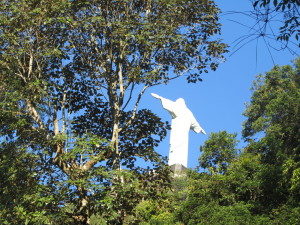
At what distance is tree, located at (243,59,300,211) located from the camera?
1088cm

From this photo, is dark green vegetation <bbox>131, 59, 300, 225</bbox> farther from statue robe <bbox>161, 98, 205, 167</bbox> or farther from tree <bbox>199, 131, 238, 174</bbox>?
statue robe <bbox>161, 98, 205, 167</bbox>

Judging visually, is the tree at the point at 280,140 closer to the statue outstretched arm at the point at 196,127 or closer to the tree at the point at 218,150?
the tree at the point at 218,150

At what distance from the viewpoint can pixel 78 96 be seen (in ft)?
27.1

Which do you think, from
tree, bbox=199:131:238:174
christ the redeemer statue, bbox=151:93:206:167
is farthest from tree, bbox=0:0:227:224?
christ the redeemer statue, bbox=151:93:206:167

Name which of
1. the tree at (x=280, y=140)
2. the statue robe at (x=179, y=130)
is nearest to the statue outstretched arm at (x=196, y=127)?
the statue robe at (x=179, y=130)

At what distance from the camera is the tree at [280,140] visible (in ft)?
35.7

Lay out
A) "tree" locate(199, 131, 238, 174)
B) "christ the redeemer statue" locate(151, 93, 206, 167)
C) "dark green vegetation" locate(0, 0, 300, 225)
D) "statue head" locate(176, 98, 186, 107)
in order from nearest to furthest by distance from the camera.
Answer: "dark green vegetation" locate(0, 0, 300, 225), "tree" locate(199, 131, 238, 174), "christ the redeemer statue" locate(151, 93, 206, 167), "statue head" locate(176, 98, 186, 107)

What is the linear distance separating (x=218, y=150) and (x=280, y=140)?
5966mm

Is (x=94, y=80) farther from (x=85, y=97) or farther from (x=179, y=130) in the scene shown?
(x=179, y=130)

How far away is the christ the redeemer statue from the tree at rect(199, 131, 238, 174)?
3.16 meters

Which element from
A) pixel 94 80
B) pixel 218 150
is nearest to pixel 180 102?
pixel 218 150

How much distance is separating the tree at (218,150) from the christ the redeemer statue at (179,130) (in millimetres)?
3160

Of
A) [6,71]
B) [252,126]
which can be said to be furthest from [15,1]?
[252,126]

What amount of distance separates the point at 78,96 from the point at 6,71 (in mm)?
1281
